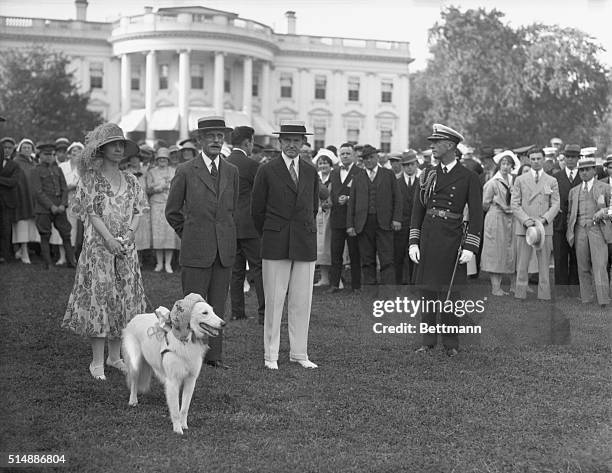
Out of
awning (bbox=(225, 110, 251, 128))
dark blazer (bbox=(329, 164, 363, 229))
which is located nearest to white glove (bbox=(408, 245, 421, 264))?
dark blazer (bbox=(329, 164, 363, 229))

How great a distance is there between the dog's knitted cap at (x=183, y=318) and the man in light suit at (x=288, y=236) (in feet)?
6.83

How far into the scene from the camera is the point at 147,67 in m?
56.1

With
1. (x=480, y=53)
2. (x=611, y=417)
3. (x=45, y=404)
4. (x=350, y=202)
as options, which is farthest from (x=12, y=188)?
(x=480, y=53)

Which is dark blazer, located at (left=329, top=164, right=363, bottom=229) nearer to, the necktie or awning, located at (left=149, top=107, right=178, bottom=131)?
the necktie

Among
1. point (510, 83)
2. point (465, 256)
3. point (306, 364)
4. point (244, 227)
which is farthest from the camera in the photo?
point (510, 83)

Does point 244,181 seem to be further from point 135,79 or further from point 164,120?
point 135,79

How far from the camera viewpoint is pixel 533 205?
41.3ft

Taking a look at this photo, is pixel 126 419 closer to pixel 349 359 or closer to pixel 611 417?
pixel 349 359

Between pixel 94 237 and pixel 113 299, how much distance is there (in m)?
0.58

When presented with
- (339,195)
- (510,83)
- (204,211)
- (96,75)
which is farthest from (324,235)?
(96,75)

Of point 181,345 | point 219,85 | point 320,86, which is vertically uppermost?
point 219,85

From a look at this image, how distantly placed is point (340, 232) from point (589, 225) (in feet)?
12.7

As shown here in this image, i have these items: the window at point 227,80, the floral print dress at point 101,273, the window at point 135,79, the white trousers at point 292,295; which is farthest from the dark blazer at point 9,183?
the window at point 227,80

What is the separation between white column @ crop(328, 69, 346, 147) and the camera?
2060 inches
